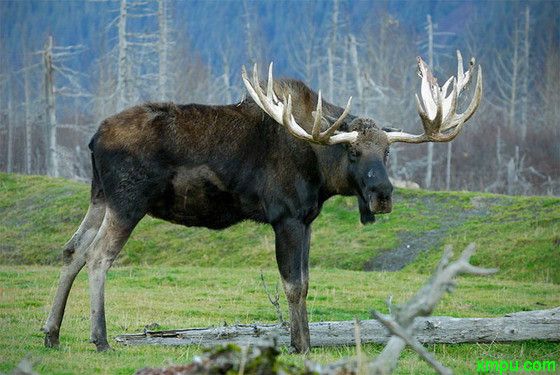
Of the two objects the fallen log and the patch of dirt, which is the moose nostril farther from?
the patch of dirt

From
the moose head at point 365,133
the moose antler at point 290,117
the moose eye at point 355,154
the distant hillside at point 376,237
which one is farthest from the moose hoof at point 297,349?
the distant hillside at point 376,237

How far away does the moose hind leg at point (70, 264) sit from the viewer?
33.8 ft

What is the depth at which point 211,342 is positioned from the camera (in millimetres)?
10391

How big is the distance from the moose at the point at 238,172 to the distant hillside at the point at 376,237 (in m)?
10.8

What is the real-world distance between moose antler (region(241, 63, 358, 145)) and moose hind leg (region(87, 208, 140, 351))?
2.03 metres

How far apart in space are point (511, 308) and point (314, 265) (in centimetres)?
908

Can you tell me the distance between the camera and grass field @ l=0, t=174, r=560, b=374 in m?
10.6

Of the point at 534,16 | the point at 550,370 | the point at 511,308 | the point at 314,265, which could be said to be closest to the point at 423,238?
the point at 314,265

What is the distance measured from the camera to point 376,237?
2467 cm

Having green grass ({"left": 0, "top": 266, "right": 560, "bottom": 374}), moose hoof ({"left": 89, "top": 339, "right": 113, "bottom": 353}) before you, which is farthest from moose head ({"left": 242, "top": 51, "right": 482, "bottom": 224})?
moose hoof ({"left": 89, "top": 339, "right": 113, "bottom": 353})

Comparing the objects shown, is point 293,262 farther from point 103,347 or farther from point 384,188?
point 103,347

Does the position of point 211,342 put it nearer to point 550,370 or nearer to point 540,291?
point 550,370

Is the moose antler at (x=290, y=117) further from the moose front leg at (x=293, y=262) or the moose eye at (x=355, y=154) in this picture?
the moose front leg at (x=293, y=262)

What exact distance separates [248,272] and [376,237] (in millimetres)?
5101
